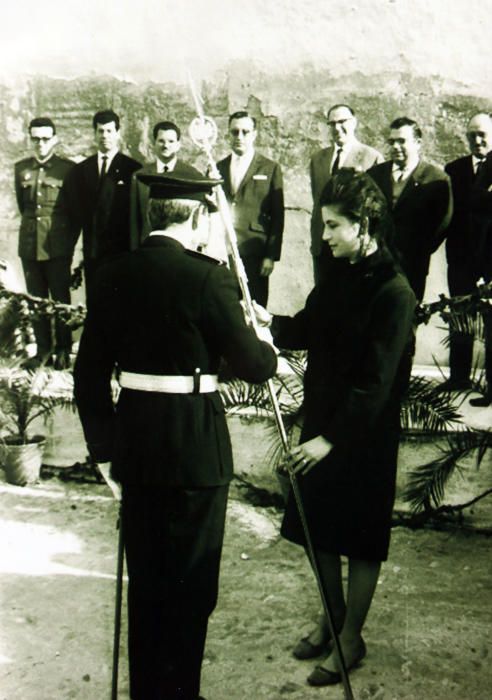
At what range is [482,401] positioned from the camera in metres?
3.93

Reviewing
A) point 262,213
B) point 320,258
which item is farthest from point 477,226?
point 262,213

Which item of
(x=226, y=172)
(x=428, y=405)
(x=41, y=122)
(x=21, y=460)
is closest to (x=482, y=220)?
(x=428, y=405)

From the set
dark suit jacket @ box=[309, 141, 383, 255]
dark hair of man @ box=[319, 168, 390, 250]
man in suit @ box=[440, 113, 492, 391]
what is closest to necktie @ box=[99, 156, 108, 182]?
dark suit jacket @ box=[309, 141, 383, 255]

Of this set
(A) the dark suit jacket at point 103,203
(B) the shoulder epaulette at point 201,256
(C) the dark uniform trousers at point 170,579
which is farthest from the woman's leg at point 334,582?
(A) the dark suit jacket at point 103,203

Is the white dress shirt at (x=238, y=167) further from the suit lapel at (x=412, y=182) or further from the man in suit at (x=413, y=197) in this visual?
the suit lapel at (x=412, y=182)

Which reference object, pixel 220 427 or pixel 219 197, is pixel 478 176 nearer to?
pixel 219 197

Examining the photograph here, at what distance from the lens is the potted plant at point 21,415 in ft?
15.1

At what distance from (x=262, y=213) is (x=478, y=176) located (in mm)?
1111

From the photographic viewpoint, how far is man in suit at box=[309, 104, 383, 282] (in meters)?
3.71

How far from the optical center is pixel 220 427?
241cm

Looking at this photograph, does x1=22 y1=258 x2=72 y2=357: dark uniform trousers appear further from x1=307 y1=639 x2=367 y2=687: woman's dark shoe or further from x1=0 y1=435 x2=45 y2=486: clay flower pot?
x1=307 y1=639 x2=367 y2=687: woman's dark shoe

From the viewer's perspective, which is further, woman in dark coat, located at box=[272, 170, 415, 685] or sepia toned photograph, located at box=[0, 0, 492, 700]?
woman in dark coat, located at box=[272, 170, 415, 685]

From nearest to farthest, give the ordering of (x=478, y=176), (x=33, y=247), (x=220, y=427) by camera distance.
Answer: (x=220, y=427), (x=478, y=176), (x=33, y=247)

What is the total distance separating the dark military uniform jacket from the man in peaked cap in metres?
2.07
